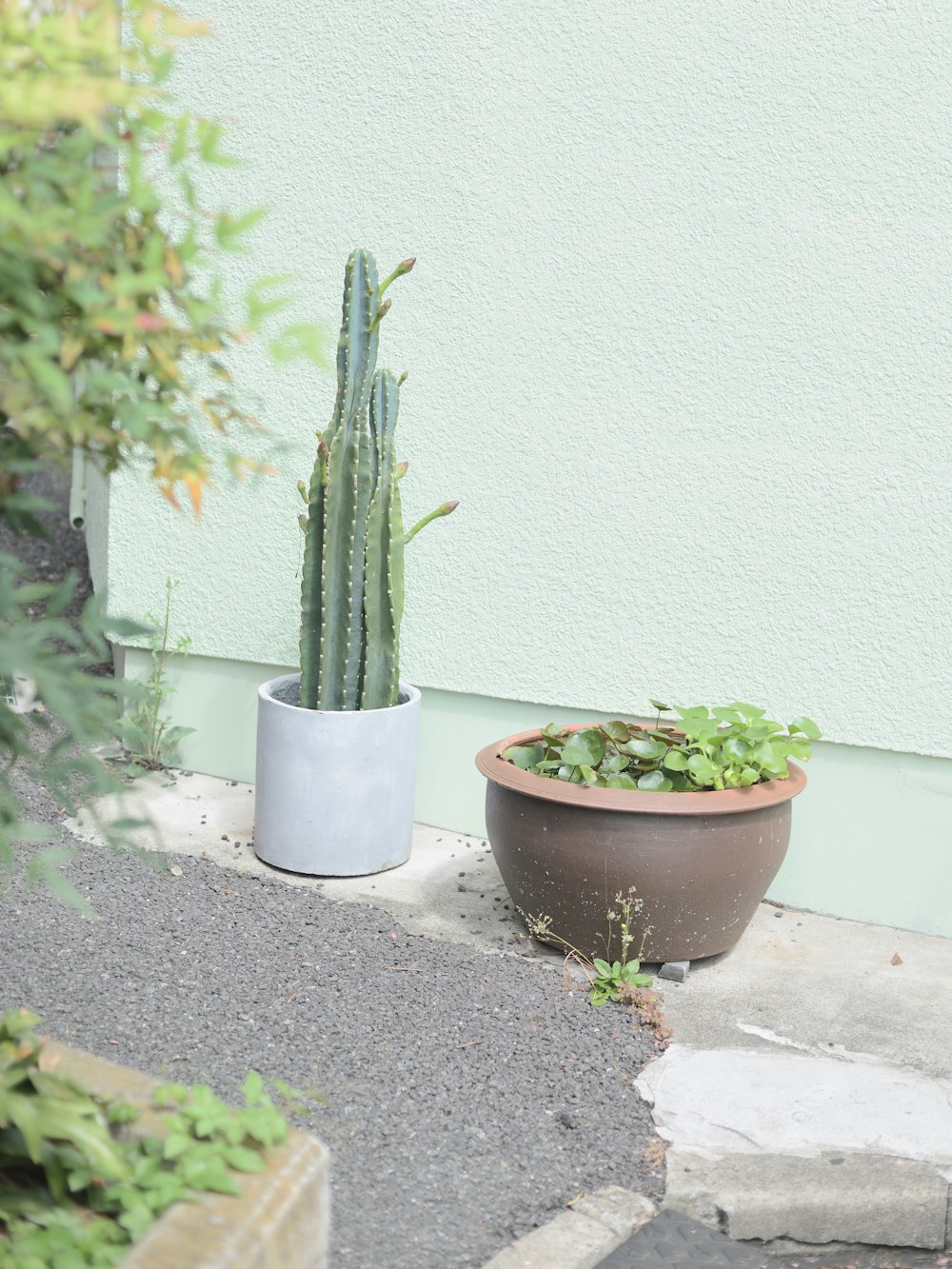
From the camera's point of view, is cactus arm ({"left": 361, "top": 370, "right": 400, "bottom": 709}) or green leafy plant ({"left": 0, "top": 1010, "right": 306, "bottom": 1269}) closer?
green leafy plant ({"left": 0, "top": 1010, "right": 306, "bottom": 1269})

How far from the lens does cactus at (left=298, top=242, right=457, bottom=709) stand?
371 centimetres

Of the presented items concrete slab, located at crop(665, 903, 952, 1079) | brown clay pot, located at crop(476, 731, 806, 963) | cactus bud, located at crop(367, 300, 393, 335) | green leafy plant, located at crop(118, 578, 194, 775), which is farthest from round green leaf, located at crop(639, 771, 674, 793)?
green leafy plant, located at crop(118, 578, 194, 775)

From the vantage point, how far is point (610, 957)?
3.29 m

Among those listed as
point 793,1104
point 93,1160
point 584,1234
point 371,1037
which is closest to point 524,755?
point 371,1037

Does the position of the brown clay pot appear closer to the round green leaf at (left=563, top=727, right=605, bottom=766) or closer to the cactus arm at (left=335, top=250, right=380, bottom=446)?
the round green leaf at (left=563, top=727, right=605, bottom=766)

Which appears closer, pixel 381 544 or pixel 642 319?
pixel 381 544

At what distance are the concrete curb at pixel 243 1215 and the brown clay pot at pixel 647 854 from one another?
1.65m

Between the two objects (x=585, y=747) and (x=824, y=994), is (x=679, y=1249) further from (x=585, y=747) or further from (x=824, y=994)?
(x=585, y=747)

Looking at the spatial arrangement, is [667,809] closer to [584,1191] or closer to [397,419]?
[584,1191]

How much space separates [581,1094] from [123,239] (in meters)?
2.05

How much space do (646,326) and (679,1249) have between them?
105 inches

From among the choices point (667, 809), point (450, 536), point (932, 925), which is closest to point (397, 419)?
point (450, 536)

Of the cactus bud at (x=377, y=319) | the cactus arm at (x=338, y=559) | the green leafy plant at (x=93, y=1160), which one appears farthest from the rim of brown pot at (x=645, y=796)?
the green leafy plant at (x=93, y=1160)

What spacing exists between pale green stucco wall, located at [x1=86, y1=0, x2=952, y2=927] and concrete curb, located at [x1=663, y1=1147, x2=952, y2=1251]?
57.2 inches
